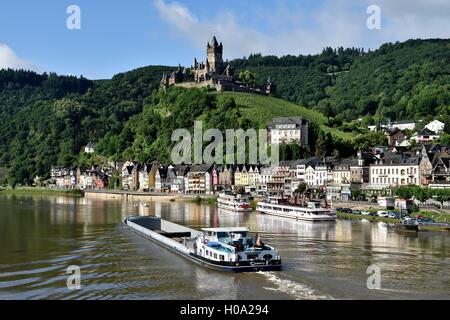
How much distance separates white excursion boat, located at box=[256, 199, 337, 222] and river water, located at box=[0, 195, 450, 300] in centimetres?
572

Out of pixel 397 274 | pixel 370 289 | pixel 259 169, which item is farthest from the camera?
pixel 259 169

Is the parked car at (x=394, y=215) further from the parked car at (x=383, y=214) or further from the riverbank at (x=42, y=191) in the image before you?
the riverbank at (x=42, y=191)

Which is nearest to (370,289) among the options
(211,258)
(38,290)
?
(211,258)

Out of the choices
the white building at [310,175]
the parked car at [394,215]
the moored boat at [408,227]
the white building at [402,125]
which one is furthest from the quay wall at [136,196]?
the white building at [402,125]

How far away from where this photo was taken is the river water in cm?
2667

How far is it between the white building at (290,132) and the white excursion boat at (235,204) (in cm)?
3275

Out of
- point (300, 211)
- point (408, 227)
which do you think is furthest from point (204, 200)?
point (408, 227)

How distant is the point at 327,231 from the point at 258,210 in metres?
22.7

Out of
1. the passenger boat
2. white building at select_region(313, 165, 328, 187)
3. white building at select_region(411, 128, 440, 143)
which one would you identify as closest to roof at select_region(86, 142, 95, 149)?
white building at select_region(313, 165, 328, 187)

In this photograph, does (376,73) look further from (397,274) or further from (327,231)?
(397,274)

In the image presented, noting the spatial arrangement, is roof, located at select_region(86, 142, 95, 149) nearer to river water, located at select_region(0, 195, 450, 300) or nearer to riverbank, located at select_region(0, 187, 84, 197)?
riverbank, located at select_region(0, 187, 84, 197)

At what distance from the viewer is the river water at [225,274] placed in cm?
2667

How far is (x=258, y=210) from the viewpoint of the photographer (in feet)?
235
